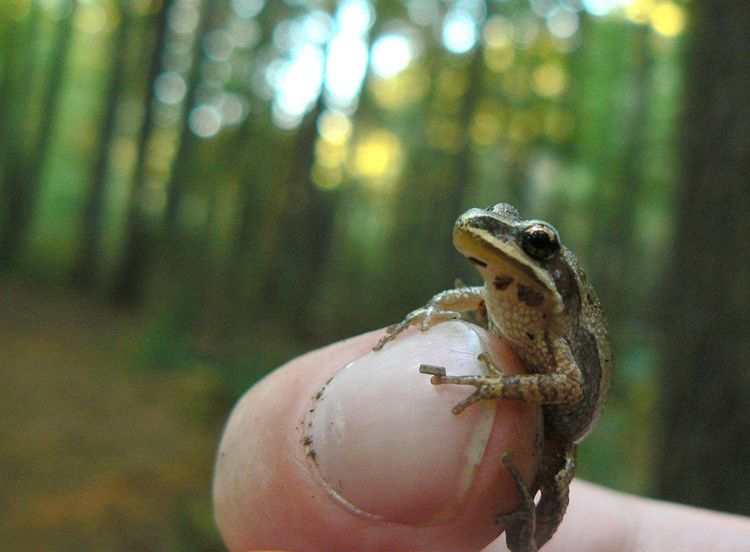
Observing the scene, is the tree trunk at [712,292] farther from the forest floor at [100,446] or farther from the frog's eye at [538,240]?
the forest floor at [100,446]

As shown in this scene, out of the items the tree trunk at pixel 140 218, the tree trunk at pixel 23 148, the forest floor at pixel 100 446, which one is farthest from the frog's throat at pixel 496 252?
the tree trunk at pixel 23 148

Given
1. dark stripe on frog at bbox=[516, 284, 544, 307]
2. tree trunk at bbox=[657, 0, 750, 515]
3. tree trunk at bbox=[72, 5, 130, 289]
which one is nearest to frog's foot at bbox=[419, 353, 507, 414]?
dark stripe on frog at bbox=[516, 284, 544, 307]

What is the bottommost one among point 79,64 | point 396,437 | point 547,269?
point 396,437

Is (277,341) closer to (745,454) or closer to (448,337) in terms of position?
(745,454)

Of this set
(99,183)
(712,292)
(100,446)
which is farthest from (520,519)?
(99,183)

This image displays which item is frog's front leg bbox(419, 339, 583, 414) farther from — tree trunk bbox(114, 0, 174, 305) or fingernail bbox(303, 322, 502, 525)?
tree trunk bbox(114, 0, 174, 305)

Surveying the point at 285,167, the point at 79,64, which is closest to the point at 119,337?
Answer: the point at 285,167

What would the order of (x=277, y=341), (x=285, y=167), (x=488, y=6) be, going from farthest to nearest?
(x=488, y=6), (x=285, y=167), (x=277, y=341)
